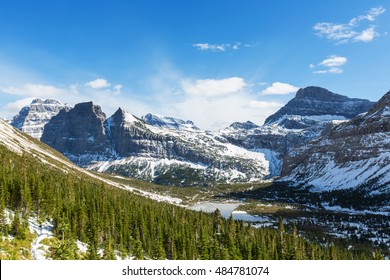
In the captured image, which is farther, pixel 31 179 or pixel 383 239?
pixel 383 239

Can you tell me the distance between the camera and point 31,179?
356ft

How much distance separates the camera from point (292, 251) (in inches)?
4279

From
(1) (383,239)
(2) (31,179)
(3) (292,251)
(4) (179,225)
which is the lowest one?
(1) (383,239)

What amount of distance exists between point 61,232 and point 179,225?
4872 cm

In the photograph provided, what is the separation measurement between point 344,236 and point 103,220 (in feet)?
486

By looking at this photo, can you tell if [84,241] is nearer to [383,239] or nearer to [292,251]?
[292,251]

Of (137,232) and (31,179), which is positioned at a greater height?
(31,179)

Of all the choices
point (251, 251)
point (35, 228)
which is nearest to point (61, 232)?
point (35, 228)
